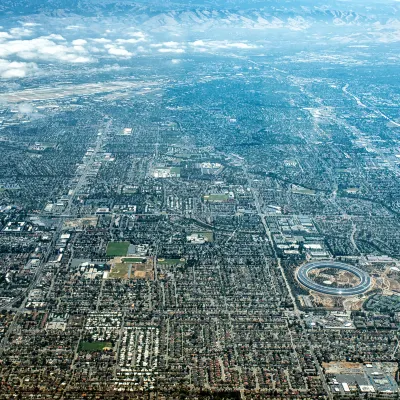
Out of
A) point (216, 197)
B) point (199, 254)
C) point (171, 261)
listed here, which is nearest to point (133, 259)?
point (171, 261)

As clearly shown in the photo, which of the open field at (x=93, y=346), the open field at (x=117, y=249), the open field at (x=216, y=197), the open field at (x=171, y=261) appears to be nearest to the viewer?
the open field at (x=93, y=346)

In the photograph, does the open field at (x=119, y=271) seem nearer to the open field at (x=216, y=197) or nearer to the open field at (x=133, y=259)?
the open field at (x=133, y=259)

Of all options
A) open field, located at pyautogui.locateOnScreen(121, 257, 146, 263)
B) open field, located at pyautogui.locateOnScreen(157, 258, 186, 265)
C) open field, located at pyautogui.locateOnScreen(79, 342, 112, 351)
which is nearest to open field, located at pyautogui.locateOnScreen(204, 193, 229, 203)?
open field, located at pyautogui.locateOnScreen(157, 258, 186, 265)

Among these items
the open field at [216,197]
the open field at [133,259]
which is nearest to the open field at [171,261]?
the open field at [133,259]

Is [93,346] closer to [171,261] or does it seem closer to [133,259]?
[133,259]

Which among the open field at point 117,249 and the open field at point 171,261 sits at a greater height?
the open field at point 171,261
